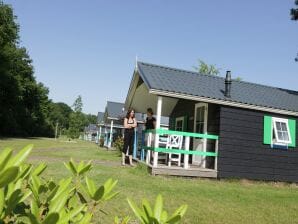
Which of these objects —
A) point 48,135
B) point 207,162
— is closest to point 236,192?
point 207,162

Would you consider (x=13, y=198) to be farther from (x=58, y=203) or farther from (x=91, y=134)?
(x=91, y=134)

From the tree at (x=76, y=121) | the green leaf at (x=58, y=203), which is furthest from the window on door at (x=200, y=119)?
the tree at (x=76, y=121)

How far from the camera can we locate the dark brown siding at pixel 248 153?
38.4ft

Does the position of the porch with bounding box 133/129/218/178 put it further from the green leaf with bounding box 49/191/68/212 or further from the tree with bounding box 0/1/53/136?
the tree with bounding box 0/1/53/136

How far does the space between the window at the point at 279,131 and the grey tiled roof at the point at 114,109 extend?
1878cm

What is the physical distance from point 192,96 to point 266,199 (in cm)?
428

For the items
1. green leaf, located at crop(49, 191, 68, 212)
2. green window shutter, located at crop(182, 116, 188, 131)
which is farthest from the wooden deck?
green leaf, located at crop(49, 191, 68, 212)

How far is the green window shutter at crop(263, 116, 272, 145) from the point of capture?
12.3 m

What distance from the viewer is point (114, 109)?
32562 mm

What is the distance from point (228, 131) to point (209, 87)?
191 cm

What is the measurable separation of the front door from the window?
Result: 2154mm

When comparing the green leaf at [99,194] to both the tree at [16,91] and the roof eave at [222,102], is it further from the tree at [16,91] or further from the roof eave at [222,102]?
the tree at [16,91]

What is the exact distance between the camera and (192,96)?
1141 centimetres

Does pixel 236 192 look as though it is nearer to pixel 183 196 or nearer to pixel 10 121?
pixel 183 196
